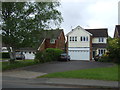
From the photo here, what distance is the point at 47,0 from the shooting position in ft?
68.9

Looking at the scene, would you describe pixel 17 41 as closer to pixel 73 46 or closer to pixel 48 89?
pixel 48 89

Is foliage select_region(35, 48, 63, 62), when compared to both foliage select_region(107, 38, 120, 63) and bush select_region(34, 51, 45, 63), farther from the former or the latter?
foliage select_region(107, 38, 120, 63)

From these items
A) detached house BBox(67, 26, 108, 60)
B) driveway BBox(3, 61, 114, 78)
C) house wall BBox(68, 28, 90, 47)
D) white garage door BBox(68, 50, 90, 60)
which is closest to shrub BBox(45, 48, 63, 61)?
driveway BBox(3, 61, 114, 78)

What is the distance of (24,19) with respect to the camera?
19.7 meters

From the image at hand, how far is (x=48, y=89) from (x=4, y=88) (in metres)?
2.24

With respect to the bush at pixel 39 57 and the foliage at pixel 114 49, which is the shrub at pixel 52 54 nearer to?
the bush at pixel 39 57

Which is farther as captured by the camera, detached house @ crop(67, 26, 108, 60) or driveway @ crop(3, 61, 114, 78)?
detached house @ crop(67, 26, 108, 60)

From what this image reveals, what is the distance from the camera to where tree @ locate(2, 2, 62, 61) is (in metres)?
18.8

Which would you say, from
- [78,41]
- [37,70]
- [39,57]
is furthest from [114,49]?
[78,41]

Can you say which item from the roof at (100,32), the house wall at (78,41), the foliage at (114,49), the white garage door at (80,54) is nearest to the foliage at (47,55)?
the white garage door at (80,54)

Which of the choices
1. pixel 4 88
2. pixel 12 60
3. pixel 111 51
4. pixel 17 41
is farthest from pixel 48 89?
pixel 111 51

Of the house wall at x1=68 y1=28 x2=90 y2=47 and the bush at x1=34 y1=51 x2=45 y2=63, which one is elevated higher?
the house wall at x1=68 y1=28 x2=90 y2=47

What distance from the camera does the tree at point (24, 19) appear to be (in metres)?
18.8

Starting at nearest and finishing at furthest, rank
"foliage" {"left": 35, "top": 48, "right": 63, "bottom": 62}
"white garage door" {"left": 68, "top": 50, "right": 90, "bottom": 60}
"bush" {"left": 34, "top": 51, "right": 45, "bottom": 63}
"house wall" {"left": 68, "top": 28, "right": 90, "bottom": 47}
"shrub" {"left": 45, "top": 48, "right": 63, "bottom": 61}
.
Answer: "bush" {"left": 34, "top": 51, "right": 45, "bottom": 63}
"foliage" {"left": 35, "top": 48, "right": 63, "bottom": 62}
"shrub" {"left": 45, "top": 48, "right": 63, "bottom": 61}
"white garage door" {"left": 68, "top": 50, "right": 90, "bottom": 60}
"house wall" {"left": 68, "top": 28, "right": 90, "bottom": 47}
